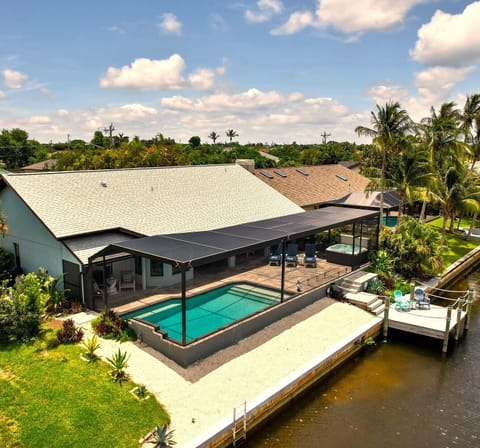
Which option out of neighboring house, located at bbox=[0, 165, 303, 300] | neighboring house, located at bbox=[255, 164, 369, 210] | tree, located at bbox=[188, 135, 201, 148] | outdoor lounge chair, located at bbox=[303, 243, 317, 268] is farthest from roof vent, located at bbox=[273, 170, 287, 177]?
tree, located at bbox=[188, 135, 201, 148]

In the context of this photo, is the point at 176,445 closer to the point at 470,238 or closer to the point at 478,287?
the point at 478,287

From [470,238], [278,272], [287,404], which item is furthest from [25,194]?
[470,238]

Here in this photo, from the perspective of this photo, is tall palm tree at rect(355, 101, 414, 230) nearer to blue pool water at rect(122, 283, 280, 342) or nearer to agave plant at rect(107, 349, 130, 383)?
blue pool water at rect(122, 283, 280, 342)

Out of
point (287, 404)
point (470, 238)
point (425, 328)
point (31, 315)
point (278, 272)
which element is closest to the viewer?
point (287, 404)

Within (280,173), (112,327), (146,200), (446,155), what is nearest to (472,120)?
(446,155)

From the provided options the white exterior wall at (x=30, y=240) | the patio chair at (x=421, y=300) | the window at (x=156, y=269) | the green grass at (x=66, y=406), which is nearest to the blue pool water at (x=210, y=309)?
the window at (x=156, y=269)
